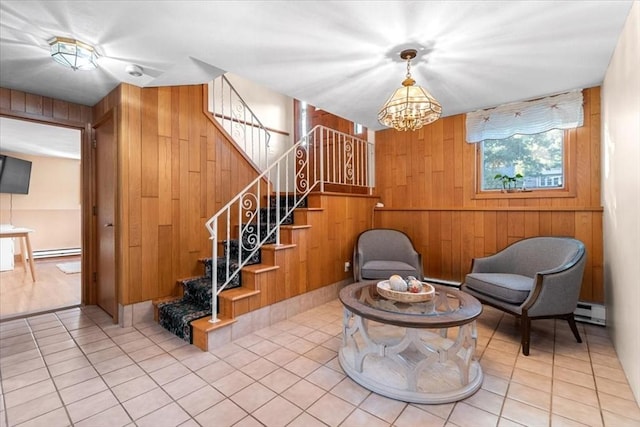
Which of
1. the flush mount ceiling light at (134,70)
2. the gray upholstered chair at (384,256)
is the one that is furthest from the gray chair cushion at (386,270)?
the flush mount ceiling light at (134,70)

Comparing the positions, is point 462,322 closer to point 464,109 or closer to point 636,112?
point 636,112

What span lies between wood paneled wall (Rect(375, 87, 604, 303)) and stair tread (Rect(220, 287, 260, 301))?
2429 mm

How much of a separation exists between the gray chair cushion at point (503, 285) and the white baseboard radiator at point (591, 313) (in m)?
0.71

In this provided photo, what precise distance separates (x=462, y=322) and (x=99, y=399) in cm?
227

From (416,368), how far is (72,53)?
3266mm

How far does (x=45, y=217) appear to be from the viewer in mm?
6645

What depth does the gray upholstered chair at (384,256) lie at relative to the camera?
3.38 metres

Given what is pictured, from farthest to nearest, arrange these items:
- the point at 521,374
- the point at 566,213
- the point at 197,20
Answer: the point at 566,213, the point at 521,374, the point at 197,20

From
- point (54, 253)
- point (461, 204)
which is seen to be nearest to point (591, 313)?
point (461, 204)

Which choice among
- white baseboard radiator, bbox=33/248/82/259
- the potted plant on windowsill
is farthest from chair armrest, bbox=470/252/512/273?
white baseboard radiator, bbox=33/248/82/259

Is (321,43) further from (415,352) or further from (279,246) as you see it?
(415,352)

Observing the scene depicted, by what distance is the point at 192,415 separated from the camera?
1.65 meters

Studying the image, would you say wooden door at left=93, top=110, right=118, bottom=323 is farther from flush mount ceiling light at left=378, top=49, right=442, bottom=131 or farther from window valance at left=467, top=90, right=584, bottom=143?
window valance at left=467, top=90, right=584, bottom=143

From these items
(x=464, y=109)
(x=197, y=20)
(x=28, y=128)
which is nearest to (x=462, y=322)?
(x=197, y=20)
